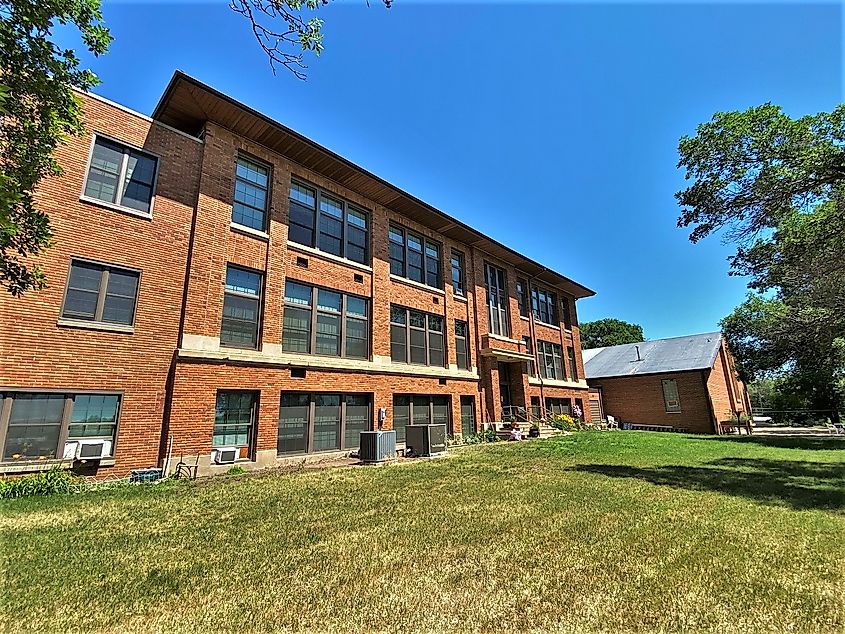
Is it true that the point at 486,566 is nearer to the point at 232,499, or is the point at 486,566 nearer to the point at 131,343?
the point at 232,499

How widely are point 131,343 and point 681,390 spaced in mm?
33813

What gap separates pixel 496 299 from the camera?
2489 cm

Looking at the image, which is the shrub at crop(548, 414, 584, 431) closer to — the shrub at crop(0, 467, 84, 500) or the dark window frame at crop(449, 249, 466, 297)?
the dark window frame at crop(449, 249, 466, 297)

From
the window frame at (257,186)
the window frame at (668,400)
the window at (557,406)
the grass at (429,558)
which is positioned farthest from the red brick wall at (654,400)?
the window frame at (257,186)

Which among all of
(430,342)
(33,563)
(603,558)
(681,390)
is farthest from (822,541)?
(681,390)

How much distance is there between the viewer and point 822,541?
5.27m

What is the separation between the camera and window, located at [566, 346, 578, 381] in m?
29.5

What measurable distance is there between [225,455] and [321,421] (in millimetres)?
3361

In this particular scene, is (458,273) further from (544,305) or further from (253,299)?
(253,299)

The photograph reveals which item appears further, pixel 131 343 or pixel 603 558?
pixel 131 343

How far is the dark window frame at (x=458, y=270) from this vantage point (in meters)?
21.9

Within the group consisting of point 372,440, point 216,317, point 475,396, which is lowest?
point 372,440

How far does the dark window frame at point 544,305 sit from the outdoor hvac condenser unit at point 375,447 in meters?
17.1

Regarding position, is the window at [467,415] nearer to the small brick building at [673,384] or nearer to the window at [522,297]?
the window at [522,297]
